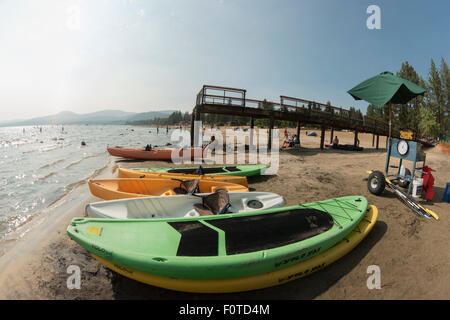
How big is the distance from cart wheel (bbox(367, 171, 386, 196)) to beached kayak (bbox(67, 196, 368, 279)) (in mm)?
3351

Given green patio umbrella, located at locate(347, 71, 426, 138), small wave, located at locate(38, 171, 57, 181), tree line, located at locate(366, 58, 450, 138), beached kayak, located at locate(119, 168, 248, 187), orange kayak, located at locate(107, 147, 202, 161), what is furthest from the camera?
tree line, located at locate(366, 58, 450, 138)

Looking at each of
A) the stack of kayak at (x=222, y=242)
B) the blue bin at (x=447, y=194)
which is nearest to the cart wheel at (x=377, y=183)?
the blue bin at (x=447, y=194)

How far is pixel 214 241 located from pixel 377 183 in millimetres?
6424

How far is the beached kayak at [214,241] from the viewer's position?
2.62 meters

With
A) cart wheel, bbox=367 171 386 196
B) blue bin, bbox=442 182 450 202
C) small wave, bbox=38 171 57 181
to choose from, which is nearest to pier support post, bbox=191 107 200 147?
small wave, bbox=38 171 57 181

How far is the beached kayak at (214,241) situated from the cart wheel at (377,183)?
3.35 meters

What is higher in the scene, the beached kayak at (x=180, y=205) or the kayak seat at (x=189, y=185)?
the kayak seat at (x=189, y=185)

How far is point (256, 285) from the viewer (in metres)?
2.81

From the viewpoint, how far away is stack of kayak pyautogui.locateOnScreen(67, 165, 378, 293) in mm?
2652

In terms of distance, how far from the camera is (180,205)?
5.19 meters

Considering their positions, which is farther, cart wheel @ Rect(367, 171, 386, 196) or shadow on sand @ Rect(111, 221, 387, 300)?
cart wheel @ Rect(367, 171, 386, 196)

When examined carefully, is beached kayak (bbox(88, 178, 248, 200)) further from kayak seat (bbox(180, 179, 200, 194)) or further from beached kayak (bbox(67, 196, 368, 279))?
beached kayak (bbox(67, 196, 368, 279))

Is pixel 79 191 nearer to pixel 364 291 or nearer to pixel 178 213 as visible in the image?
pixel 178 213

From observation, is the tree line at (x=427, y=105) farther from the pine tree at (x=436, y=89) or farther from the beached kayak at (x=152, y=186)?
the beached kayak at (x=152, y=186)
